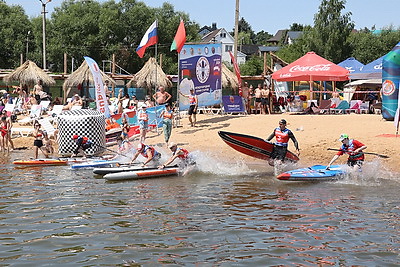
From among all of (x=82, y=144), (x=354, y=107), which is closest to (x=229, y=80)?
(x=354, y=107)

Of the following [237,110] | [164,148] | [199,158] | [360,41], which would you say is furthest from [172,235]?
[360,41]

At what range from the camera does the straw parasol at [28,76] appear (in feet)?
101

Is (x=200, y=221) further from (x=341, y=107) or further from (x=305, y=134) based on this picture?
(x=341, y=107)

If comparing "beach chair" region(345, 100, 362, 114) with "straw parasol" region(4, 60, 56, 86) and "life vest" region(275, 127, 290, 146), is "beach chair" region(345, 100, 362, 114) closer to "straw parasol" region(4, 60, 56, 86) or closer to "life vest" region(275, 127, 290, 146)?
"life vest" region(275, 127, 290, 146)

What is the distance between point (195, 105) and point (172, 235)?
1225 centimetres

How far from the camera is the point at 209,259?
8.30 metres

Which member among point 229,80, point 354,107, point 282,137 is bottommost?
point 282,137

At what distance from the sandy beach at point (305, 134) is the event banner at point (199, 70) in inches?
43.2

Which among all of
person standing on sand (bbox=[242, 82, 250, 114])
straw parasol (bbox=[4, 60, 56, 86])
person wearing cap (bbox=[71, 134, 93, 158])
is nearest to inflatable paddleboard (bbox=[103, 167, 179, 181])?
person wearing cap (bbox=[71, 134, 93, 158])

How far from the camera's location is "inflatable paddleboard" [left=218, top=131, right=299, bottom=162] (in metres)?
15.1

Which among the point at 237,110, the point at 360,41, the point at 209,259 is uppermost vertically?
the point at 360,41

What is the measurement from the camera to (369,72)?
1096 inches

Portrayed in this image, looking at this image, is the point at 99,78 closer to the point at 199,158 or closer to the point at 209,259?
the point at 199,158

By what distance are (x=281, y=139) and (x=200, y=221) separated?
16.9 feet
